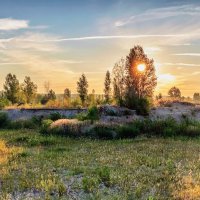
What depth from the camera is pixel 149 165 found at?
16.6m

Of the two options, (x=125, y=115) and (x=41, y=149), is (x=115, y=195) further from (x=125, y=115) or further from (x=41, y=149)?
(x=125, y=115)

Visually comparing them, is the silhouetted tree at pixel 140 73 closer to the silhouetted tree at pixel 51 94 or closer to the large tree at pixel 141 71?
the large tree at pixel 141 71

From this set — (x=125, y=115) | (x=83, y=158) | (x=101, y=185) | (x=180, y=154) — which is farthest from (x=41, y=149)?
(x=125, y=115)

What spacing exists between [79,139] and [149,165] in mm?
10095

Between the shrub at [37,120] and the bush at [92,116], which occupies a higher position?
the bush at [92,116]

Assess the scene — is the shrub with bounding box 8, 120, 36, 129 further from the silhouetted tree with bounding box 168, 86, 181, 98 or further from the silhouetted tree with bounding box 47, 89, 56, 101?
the silhouetted tree with bounding box 168, 86, 181, 98

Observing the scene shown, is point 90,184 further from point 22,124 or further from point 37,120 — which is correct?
point 37,120

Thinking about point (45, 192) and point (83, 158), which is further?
point (83, 158)

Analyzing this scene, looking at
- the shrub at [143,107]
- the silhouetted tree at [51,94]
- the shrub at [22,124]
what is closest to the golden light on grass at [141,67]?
the shrub at [143,107]

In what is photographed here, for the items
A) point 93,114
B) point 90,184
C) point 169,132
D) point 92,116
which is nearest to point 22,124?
point 93,114

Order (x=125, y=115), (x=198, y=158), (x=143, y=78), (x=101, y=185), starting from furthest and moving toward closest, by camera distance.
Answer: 1. (x=143, y=78)
2. (x=125, y=115)
3. (x=198, y=158)
4. (x=101, y=185)

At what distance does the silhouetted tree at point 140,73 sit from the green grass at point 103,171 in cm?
2288

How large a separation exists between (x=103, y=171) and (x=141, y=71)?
35.8m

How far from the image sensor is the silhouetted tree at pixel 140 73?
46.4 meters
